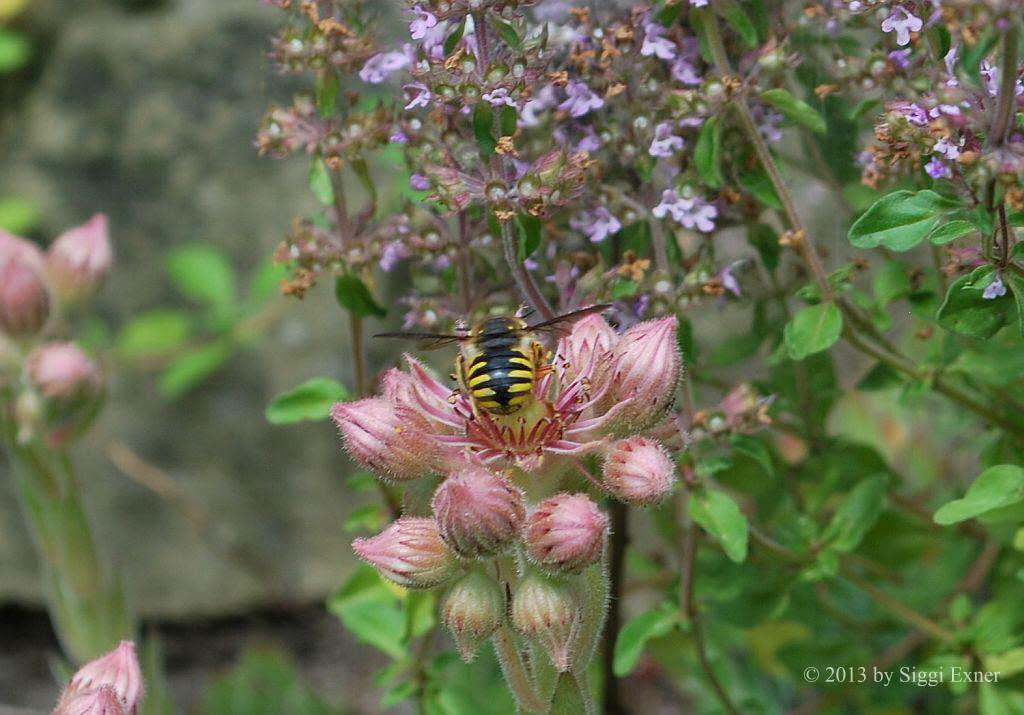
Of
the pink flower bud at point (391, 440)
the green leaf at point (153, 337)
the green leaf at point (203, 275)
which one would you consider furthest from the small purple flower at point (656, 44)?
the green leaf at point (153, 337)

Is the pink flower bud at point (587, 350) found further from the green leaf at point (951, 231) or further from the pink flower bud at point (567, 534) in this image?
the green leaf at point (951, 231)

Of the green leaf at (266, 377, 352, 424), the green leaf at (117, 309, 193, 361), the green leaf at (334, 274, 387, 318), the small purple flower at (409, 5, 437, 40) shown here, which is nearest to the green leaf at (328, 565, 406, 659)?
the green leaf at (266, 377, 352, 424)

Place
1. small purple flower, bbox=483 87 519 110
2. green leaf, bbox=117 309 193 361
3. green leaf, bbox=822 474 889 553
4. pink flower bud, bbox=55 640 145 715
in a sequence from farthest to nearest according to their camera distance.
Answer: green leaf, bbox=117 309 193 361 → green leaf, bbox=822 474 889 553 → pink flower bud, bbox=55 640 145 715 → small purple flower, bbox=483 87 519 110

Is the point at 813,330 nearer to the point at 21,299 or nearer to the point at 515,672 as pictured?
the point at 515,672

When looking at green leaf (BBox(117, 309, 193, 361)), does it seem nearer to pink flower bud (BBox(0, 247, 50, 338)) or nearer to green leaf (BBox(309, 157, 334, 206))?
pink flower bud (BBox(0, 247, 50, 338))

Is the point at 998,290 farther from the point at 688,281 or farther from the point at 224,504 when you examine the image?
the point at 224,504

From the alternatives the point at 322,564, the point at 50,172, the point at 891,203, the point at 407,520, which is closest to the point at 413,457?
the point at 407,520

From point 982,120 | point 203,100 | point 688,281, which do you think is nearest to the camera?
point 982,120
